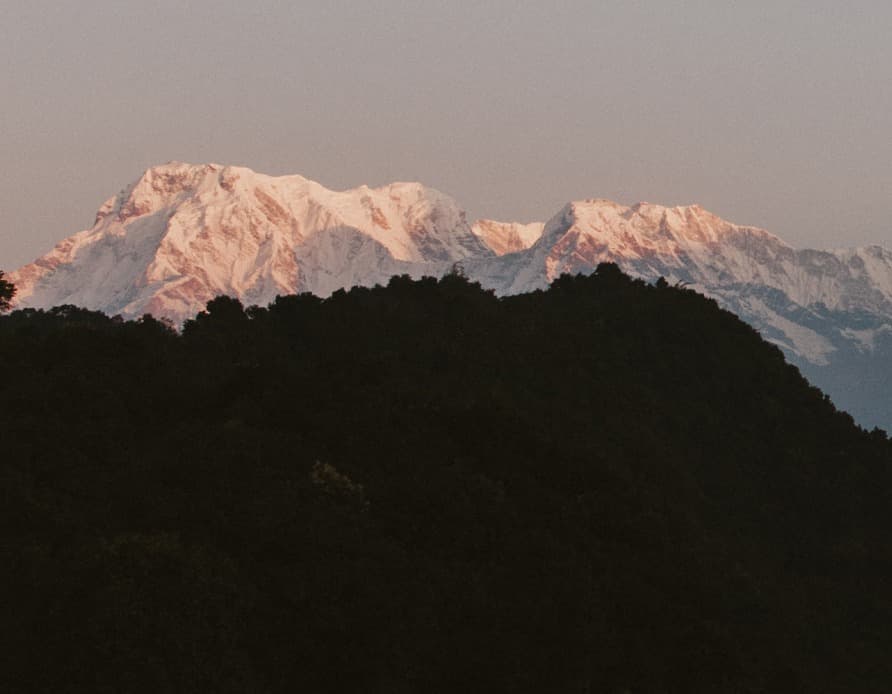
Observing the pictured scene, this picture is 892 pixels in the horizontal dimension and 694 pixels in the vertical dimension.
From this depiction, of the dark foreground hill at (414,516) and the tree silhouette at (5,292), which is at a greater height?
the tree silhouette at (5,292)

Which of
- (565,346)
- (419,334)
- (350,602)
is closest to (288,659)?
(350,602)

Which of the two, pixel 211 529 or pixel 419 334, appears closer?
pixel 211 529

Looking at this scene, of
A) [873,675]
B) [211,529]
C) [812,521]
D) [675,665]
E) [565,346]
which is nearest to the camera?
[211,529]

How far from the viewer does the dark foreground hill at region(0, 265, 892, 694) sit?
200 ft

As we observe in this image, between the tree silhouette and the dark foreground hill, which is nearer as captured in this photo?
the dark foreground hill

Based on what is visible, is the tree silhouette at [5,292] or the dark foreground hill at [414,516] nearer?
the dark foreground hill at [414,516]

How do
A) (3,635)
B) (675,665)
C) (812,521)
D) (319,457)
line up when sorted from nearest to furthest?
1. (3,635)
2. (675,665)
3. (319,457)
4. (812,521)

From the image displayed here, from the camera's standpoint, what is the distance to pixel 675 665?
7512 cm

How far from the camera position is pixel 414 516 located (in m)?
77.9

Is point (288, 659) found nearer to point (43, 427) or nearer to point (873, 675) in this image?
point (43, 427)

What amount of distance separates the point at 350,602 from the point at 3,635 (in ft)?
54.6

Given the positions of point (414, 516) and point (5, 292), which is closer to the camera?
point (414, 516)

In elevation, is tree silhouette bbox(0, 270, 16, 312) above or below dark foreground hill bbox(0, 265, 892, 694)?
above

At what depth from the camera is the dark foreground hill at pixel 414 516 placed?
200ft
